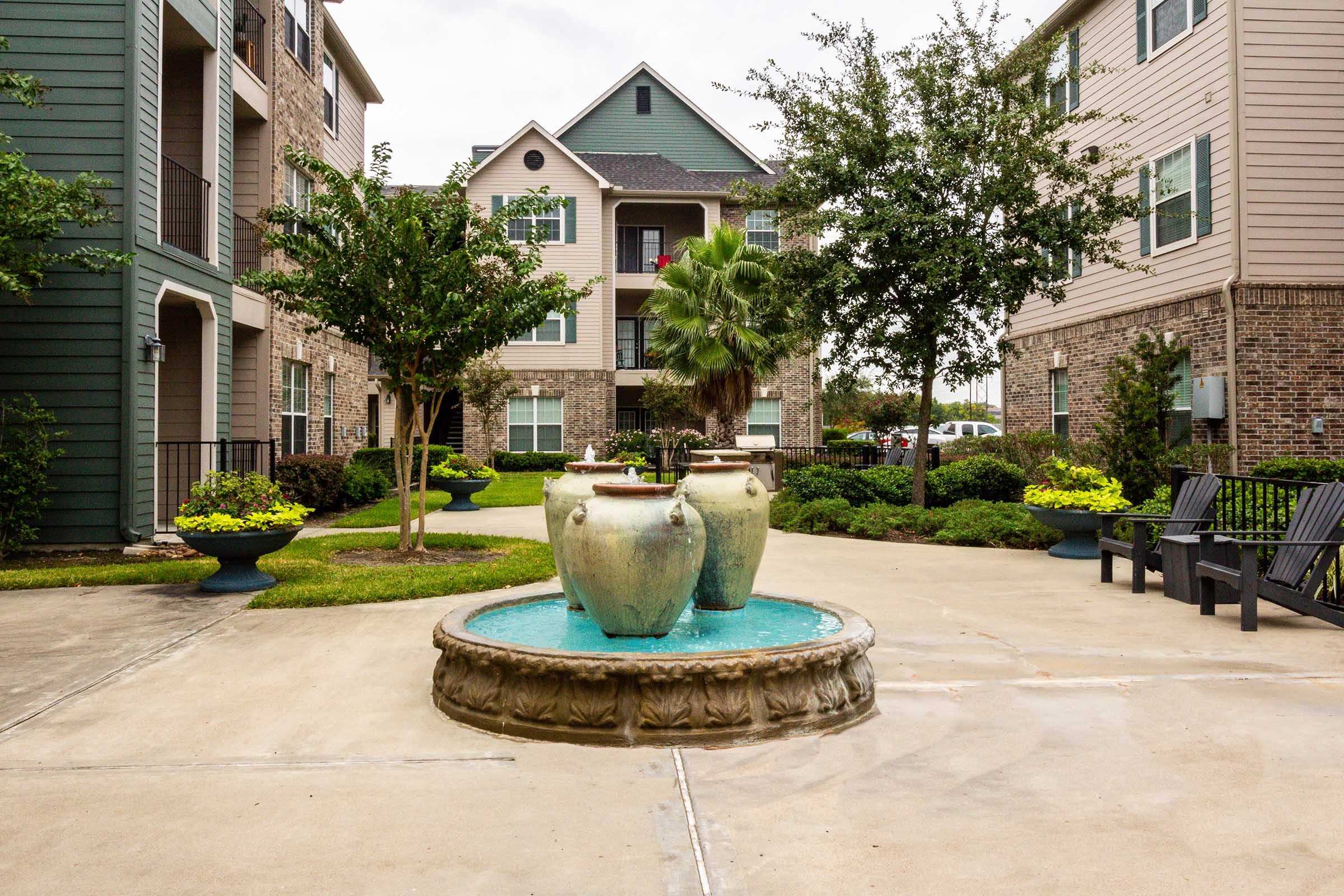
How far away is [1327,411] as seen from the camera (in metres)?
13.7

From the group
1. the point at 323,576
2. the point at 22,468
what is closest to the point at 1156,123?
the point at 323,576

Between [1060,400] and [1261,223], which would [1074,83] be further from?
[1261,223]

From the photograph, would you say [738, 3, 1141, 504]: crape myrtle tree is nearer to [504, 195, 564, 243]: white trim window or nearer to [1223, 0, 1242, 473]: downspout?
[1223, 0, 1242, 473]: downspout

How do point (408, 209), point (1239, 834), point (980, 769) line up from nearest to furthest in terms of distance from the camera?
point (1239, 834)
point (980, 769)
point (408, 209)

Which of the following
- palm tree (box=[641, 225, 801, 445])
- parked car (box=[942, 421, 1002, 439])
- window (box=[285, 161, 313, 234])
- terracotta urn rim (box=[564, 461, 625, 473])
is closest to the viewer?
terracotta urn rim (box=[564, 461, 625, 473])

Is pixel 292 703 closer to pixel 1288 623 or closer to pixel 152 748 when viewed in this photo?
pixel 152 748

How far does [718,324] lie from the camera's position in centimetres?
1975

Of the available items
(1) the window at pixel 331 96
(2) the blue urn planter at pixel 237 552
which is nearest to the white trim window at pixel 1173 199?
(2) the blue urn planter at pixel 237 552

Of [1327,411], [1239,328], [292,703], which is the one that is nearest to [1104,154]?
[1239,328]

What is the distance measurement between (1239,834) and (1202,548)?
15.7ft

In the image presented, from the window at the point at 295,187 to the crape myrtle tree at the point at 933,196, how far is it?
8.85 meters

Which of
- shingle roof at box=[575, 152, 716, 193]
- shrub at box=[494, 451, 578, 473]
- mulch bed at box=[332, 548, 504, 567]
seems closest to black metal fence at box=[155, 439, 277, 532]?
mulch bed at box=[332, 548, 504, 567]

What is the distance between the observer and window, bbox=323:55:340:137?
67.3ft

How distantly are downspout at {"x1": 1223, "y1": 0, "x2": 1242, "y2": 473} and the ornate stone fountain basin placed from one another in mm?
11270
